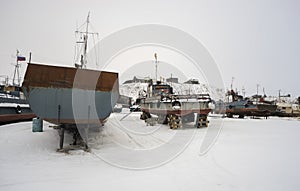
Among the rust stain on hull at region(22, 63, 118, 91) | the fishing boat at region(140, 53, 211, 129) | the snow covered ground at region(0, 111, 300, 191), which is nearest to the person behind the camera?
the snow covered ground at region(0, 111, 300, 191)

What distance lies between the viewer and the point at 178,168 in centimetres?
472

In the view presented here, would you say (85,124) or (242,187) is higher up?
(85,124)

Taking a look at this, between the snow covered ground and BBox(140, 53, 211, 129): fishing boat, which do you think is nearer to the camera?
the snow covered ground

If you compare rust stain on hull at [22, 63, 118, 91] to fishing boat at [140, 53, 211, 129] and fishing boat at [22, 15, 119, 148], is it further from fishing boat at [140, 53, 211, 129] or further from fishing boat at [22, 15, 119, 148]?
fishing boat at [140, 53, 211, 129]

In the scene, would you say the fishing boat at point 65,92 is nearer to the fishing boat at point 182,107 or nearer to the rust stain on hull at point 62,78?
the rust stain on hull at point 62,78

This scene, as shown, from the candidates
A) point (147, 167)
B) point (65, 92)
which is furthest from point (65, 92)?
point (147, 167)

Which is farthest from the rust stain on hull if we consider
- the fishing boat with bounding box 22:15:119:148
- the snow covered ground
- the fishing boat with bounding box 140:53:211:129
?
the fishing boat with bounding box 140:53:211:129

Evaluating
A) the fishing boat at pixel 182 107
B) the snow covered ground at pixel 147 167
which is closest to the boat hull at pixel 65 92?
the snow covered ground at pixel 147 167

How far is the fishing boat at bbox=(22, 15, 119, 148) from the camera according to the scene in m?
6.31

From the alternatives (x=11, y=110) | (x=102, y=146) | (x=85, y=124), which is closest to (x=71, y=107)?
(x=85, y=124)

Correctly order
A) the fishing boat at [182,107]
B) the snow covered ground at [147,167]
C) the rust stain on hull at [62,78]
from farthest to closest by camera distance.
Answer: the fishing boat at [182,107] < the rust stain on hull at [62,78] < the snow covered ground at [147,167]

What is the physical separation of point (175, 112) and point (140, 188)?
815 centimetres

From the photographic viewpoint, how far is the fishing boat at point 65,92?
6309 mm

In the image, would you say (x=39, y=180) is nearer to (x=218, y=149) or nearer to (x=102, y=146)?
(x=102, y=146)
